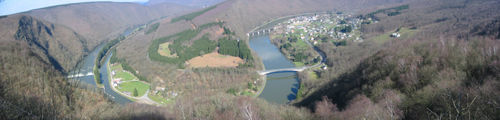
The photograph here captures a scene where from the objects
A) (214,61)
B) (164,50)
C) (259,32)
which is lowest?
(214,61)

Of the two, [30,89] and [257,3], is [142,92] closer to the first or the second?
[30,89]

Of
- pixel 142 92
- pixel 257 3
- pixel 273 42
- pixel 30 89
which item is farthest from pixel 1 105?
pixel 257 3

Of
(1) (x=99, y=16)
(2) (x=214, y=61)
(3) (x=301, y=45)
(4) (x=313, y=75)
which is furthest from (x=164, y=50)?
(1) (x=99, y=16)

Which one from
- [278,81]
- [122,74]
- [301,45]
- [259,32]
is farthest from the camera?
[259,32]

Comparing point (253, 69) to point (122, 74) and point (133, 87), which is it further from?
point (122, 74)

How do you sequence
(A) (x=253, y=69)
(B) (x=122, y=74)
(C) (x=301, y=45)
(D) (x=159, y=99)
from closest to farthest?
(D) (x=159, y=99)
(A) (x=253, y=69)
(B) (x=122, y=74)
(C) (x=301, y=45)

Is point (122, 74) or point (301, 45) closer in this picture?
point (122, 74)

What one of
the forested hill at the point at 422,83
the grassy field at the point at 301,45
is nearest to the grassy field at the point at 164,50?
the grassy field at the point at 301,45

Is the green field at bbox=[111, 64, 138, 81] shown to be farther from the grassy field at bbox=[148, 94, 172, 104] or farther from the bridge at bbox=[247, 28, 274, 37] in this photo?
the bridge at bbox=[247, 28, 274, 37]
